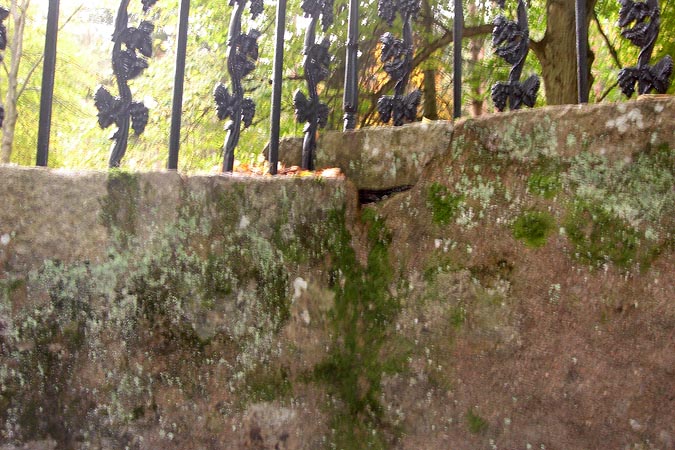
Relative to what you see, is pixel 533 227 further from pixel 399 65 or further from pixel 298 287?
pixel 399 65

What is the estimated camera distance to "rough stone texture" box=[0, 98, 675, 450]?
1.80 metres

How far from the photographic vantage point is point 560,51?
6.05 m

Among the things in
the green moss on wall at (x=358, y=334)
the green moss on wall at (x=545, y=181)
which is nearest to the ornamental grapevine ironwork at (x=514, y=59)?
the green moss on wall at (x=545, y=181)

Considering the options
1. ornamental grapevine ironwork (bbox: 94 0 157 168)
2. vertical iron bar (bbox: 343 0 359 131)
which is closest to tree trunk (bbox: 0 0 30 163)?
ornamental grapevine ironwork (bbox: 94 0 157 168)

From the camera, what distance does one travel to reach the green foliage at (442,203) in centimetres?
201

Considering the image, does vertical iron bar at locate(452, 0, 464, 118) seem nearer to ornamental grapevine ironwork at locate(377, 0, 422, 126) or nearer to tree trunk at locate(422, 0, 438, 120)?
ornamental grapevine ironwork at locate(377, 0, 422, 126)

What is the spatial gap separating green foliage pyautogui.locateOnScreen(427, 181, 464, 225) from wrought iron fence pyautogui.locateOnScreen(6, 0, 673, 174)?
45 cm

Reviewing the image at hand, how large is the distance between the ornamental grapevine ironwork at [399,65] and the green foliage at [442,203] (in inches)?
17.4

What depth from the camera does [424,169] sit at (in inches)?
82.0

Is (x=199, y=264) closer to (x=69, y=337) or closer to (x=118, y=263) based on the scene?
(x=118, y=263)

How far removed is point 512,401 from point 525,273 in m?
0.39

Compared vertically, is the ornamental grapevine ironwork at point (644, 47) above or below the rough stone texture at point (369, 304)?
above

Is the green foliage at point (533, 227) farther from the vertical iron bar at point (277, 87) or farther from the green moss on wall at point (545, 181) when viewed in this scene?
the vertical iron bar at point (277, 87)

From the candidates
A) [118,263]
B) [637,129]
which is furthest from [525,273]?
[118,263]
